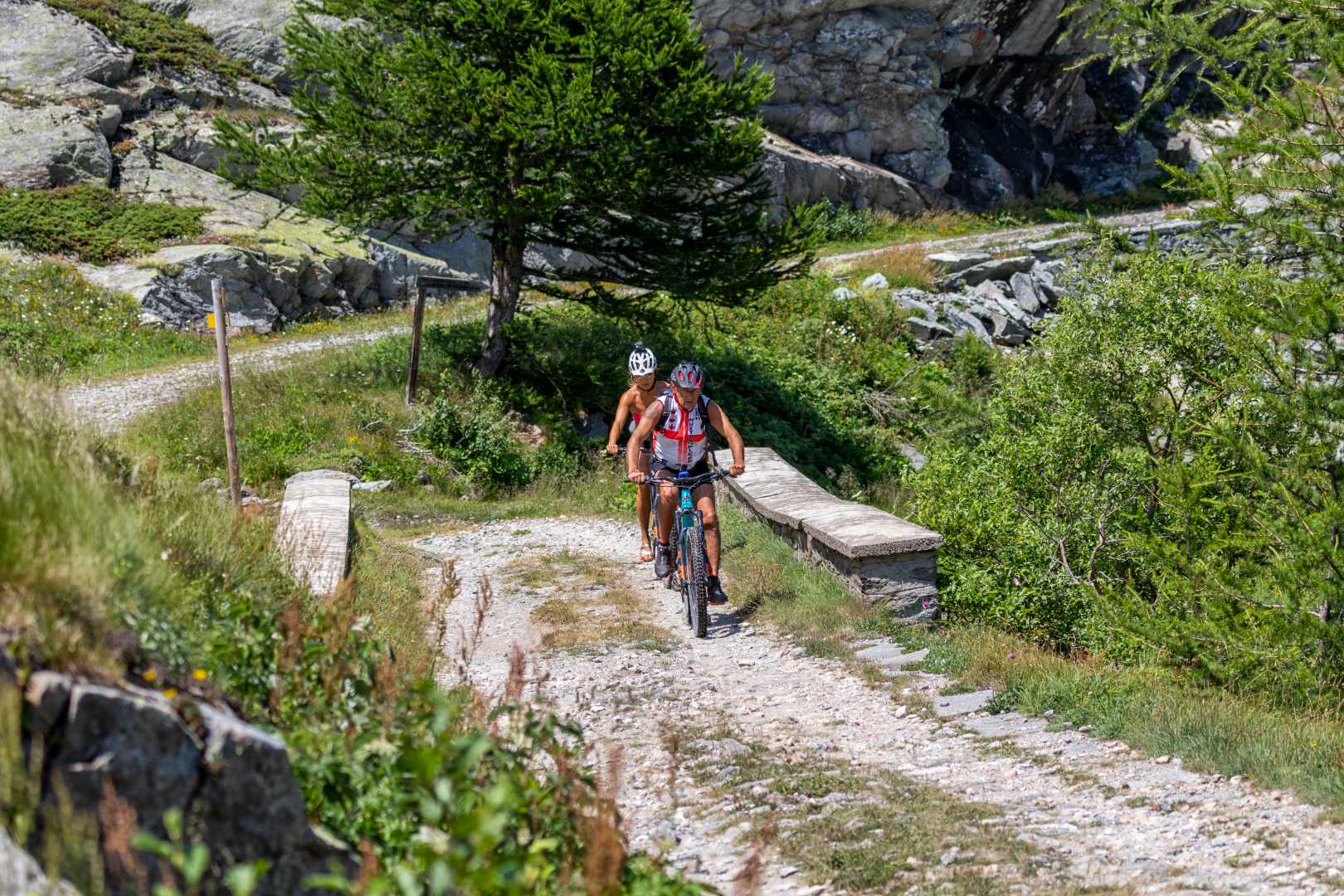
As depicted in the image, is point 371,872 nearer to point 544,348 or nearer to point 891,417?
point 544,348

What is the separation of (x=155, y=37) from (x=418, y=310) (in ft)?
65.4

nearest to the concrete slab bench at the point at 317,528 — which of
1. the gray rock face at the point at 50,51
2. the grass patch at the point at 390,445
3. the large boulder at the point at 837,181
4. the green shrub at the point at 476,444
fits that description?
the grass patch at the point at 390,445

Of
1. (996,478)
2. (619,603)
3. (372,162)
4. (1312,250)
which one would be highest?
(372,162)

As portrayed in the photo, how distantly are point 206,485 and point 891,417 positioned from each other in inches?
557

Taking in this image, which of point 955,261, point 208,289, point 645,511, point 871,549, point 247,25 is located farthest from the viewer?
point 247,25

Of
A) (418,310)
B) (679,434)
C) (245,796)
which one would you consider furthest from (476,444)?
(245,796)

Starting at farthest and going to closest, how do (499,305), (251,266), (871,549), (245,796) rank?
(251,266), (499,305), (871,549), (245,796)

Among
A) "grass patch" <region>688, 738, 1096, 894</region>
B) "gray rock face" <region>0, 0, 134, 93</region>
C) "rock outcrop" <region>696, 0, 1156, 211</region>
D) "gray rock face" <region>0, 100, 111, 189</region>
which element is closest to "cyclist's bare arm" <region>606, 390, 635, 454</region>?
"grass patch" <region>688, 738, 1096, 894</region>

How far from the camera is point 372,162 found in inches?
600

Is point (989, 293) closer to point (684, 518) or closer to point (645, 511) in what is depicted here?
point (645, 511)

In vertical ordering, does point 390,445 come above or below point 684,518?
below

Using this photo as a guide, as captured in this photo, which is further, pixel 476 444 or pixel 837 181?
pixel 837 181

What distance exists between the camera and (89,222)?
23094 millimetres

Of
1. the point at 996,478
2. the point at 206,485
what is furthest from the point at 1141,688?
the point at 206,485
